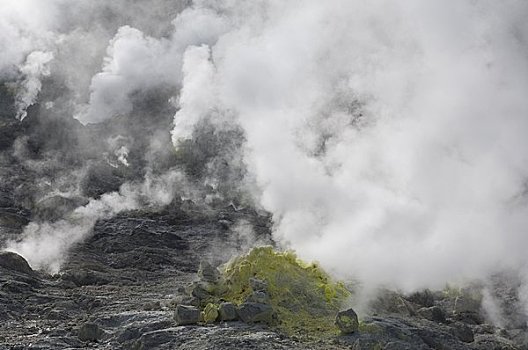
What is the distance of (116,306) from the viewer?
24.2 meters

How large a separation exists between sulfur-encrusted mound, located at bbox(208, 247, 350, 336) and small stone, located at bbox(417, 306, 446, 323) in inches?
137

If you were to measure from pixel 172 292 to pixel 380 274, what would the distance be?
7.57m

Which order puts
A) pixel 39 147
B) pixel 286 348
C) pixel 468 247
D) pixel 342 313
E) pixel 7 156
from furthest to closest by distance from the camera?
pixel 39 147, pixel 7 156, pixel 468 247, pixel 342 313, pixel 286 348

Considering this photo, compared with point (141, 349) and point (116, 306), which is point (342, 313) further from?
point (116, 306)

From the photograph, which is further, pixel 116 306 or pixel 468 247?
pixel 468 247

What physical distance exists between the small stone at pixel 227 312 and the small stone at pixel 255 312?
0.52ft

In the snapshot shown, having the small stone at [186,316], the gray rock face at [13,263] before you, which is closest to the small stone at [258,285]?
the small stone at [186,316]

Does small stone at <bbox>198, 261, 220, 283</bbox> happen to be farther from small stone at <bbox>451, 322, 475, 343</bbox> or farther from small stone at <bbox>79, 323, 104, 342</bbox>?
small stone at <bbox>451, 322, 475, 343</bbox>

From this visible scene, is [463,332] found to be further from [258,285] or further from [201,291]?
[201,291]

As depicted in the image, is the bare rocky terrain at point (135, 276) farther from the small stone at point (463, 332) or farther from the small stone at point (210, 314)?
the small stone at point (210, 314)

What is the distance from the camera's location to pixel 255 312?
2080 centimetres

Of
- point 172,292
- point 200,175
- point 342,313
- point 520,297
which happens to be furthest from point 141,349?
point 200,175

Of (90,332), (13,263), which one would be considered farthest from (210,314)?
(13,263)

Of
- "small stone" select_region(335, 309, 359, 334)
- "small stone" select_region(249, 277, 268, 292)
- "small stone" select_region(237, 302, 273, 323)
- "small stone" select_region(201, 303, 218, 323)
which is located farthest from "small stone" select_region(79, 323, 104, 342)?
"small stone" select_region(335, 309, 359, 334)
